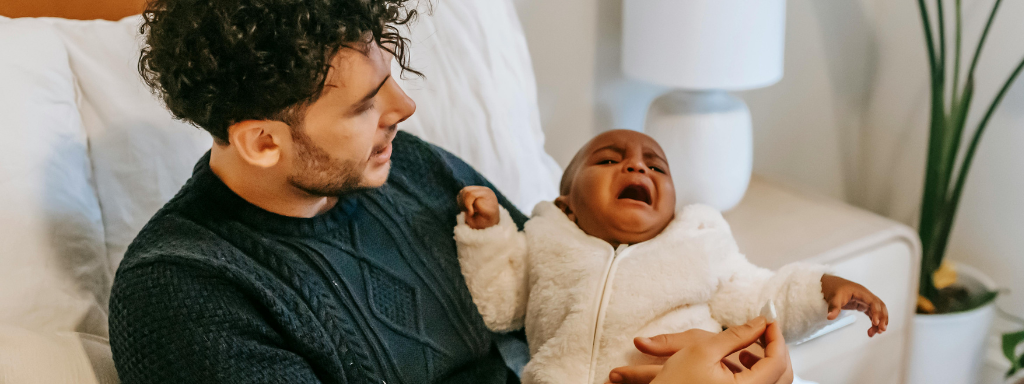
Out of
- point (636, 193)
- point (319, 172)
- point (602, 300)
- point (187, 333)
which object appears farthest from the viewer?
point (636, 193)

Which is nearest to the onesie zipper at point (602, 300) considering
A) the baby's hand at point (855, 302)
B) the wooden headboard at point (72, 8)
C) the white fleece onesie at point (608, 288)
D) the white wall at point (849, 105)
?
the white fleece onesie at point (608, 288)

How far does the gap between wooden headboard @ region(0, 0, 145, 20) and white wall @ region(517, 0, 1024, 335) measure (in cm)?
78

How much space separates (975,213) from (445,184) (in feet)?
4.94

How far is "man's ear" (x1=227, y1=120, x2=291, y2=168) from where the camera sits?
762 millimetres

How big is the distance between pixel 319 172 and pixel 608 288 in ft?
1.34

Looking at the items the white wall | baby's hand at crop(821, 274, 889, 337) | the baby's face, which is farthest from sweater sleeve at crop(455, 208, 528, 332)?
the white wall

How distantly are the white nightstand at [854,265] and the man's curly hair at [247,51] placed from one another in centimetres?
93

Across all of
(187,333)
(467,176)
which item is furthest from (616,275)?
(187,333)

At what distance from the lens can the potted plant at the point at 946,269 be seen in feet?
5.22

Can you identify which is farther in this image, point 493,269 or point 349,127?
point 493,269

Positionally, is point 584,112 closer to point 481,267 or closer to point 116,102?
point 481,267

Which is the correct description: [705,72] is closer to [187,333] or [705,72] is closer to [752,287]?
[752,287]

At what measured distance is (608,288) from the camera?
95 cm

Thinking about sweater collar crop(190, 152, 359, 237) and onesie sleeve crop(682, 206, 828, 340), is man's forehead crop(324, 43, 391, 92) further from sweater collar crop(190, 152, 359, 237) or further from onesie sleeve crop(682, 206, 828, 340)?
onesie sleeve crop(682, 206, 828, 340)
